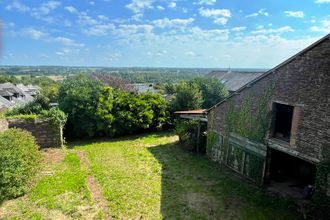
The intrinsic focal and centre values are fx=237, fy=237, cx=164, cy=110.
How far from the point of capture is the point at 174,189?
1107 centimetres

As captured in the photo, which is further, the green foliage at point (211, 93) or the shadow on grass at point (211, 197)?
the green foliage at point (211, 93)

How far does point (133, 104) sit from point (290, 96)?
13.8 m

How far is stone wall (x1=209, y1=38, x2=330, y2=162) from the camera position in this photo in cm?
838

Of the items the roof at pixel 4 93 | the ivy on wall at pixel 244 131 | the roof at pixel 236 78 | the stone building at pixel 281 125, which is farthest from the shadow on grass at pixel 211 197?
the roof at pixel 4 93

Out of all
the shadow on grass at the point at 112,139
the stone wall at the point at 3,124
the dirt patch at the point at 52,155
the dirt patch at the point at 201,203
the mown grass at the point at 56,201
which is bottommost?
the shadow on grass at the point at 112,139

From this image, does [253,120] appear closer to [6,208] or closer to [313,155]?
[313,155]

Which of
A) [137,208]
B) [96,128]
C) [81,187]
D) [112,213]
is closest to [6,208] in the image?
[81,187]

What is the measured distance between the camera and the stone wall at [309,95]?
8383 millimetres

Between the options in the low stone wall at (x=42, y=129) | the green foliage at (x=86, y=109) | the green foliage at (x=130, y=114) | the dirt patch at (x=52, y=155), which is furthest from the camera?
the green foliage at (x=130, y=114)

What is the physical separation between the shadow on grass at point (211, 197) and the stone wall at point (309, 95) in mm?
2550

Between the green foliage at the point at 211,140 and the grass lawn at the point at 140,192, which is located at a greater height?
the green foliage at the point at 211,140

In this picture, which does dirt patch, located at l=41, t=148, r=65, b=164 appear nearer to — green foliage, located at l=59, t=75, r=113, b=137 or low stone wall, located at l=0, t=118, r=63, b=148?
low stone wall, located at l=0, t=118, r=63, b=148

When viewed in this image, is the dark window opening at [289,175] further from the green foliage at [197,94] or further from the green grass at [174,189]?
the green foliage at [197,94]

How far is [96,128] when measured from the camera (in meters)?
19.9
